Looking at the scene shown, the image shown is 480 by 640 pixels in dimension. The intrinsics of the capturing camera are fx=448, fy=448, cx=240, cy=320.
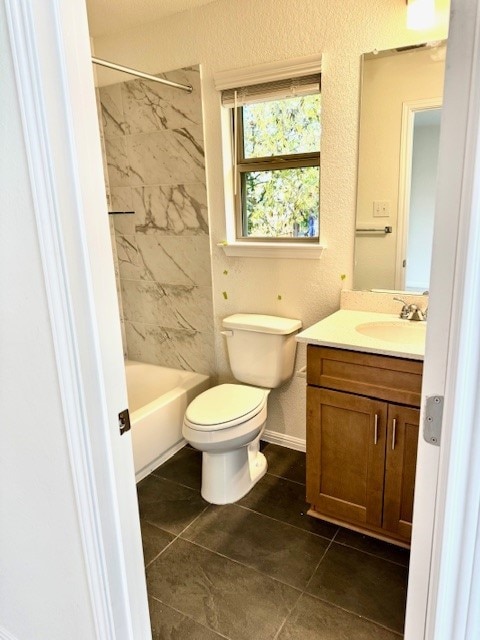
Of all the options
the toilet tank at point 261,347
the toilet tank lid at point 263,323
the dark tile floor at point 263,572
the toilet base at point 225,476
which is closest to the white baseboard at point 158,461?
the dark tile floor at point 263,572

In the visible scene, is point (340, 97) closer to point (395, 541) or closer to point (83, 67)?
point (83, 67)

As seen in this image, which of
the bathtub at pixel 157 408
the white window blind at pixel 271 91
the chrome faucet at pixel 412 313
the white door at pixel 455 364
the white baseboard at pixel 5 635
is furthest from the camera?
the bathtub at pixel 157 408

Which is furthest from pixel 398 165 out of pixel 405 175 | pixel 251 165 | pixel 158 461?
pixel 158 461

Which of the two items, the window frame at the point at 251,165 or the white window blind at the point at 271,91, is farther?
the window frame at the point at 251,165

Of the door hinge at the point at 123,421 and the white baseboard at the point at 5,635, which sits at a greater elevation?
the door hinge at the point at 123,421

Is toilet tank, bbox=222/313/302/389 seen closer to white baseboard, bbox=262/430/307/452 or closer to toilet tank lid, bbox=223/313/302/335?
toilet tank lid, bbox=223/313/302/335

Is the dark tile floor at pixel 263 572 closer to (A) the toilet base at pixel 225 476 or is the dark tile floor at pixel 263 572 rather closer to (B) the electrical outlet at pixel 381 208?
(A) the toilet base at pixel 225 476

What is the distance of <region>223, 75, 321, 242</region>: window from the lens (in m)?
2.24

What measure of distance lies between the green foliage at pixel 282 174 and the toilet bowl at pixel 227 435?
0.92 m

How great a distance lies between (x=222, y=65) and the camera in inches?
89.3

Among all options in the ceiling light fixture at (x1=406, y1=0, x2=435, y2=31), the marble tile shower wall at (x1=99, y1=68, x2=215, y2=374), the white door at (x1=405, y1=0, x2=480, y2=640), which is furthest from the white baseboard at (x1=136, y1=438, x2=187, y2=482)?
the ceiling light fixture at (x1=406, y1=0, x2=435, y2=31)

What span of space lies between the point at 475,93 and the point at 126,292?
104 inches

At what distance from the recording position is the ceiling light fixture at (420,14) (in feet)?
5.70

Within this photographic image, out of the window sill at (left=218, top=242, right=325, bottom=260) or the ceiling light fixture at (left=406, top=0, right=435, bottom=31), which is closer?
the ceiling light fixture at (left=406, top=0, right=435, bottom=31)
